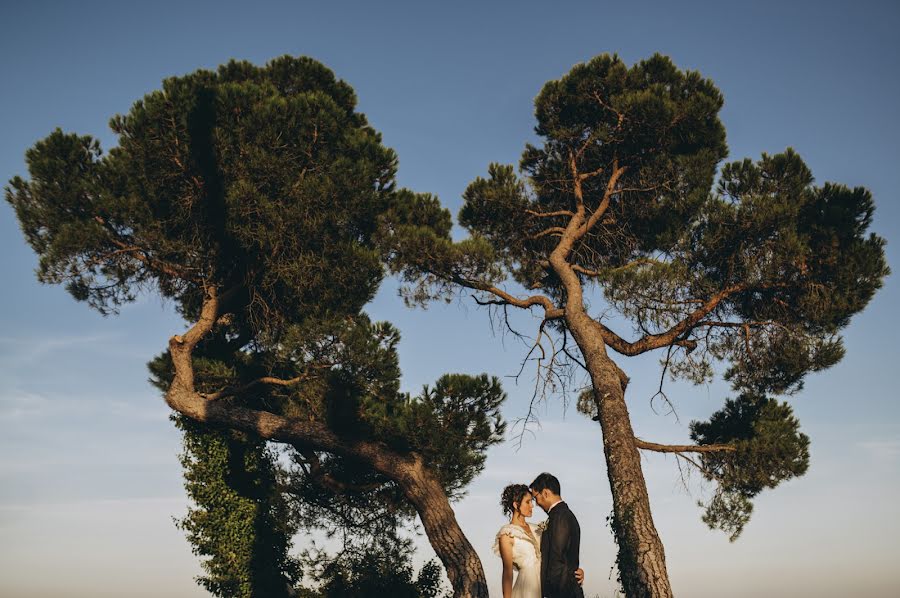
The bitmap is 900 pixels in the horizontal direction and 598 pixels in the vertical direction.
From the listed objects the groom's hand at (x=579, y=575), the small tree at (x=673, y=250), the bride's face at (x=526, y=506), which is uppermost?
the small tree at (x=673, y=250)

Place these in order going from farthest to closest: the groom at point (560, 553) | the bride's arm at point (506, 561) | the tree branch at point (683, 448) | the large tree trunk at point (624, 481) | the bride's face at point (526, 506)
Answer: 1. the tree branch at point (683, 448)
2. the large tree trunk at point (624, 481)
3. the bride's face at point (526, 506)
4. the groom at point (560, 553)
5. the bride's arm at point (506, 561)

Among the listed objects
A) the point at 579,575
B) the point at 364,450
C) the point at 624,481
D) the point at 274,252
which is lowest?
the point at 579,575

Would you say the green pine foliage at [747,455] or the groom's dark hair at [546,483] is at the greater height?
the green pine foliage at [747,455]

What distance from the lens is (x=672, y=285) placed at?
12.7m

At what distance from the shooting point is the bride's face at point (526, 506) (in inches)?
281

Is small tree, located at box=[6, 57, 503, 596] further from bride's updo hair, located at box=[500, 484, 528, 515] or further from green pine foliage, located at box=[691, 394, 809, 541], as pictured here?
bride's updo hair, located at box=[500, 484, 528, 515]

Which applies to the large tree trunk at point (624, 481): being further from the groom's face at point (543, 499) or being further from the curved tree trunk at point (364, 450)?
the groom's face at point (543, 499)

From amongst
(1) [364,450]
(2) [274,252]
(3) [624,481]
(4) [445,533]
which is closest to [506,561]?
(3) [624,481]

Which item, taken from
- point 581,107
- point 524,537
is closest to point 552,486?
point 524,537

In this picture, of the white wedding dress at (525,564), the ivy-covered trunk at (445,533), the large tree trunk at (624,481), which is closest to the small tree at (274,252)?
the ivy-covered trunk at (445,533)

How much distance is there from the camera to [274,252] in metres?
14.1

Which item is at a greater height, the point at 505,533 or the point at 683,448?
the point at 683,448

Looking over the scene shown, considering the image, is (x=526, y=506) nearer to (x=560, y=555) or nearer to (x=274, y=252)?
(x=560, y=555)

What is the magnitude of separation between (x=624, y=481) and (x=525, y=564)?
4.52 meters
